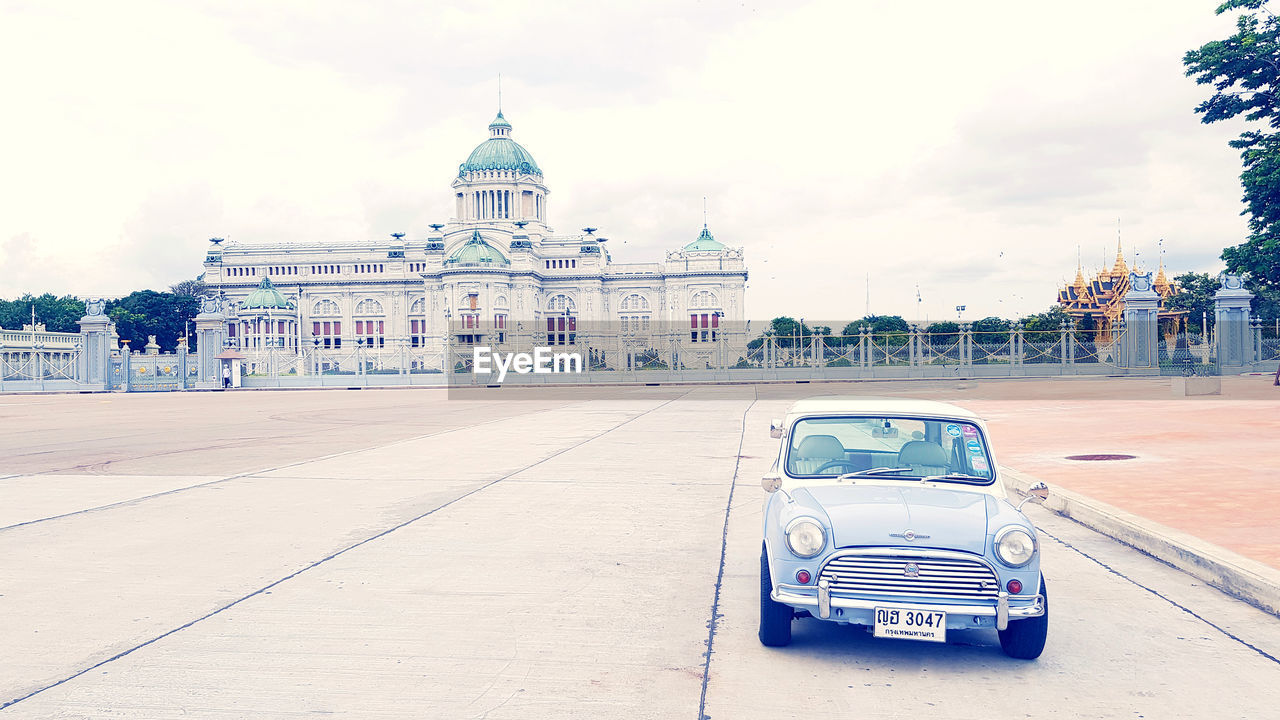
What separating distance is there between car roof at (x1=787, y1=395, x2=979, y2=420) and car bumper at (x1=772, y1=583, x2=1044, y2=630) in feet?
4.66

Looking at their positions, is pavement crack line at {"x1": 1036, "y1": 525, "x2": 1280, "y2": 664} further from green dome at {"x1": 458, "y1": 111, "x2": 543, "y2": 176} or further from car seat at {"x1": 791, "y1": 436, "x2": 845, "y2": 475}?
green dome at {"x1": 458, "y1": 111, "x2": 543, "y2": 176}

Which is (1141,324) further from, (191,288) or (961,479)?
(191,288)

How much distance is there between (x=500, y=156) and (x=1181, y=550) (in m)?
126

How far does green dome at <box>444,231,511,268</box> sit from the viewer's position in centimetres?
11488

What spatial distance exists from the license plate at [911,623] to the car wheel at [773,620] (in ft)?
1.84

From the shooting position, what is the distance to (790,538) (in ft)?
17.5

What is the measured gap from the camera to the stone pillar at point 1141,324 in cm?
4797

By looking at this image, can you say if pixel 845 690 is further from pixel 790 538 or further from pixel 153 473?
pixel 153 473

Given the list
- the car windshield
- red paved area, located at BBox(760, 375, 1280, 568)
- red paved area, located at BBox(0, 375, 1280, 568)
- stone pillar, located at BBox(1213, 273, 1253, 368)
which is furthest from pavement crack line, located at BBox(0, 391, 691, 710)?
stone pillar, located at BBox(1213, 273, 1253, 368)

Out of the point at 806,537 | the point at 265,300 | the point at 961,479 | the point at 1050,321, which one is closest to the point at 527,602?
the point at 806,537

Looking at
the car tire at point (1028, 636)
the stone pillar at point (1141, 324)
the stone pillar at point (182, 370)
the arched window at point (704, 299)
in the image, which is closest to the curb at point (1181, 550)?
the car tire at point (1028, 636)

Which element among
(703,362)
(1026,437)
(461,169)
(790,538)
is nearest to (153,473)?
(790,538)

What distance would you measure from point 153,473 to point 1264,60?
116 feet

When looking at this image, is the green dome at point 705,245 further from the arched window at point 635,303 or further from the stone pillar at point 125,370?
the stone pillar at point 125,370
